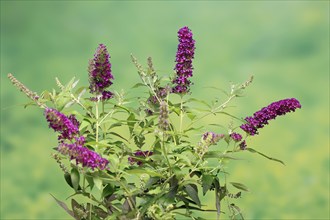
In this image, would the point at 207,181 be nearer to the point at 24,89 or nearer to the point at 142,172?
the point at 142,172

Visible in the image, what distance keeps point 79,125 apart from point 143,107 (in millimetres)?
209

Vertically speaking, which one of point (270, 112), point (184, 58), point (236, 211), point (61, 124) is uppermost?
point (184, 58)

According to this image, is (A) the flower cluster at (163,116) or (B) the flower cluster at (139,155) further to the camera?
(B) the flower cluster at (139,155)

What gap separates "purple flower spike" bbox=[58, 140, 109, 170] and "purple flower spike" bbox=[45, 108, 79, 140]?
36 mm

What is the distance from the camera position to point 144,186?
1681 millimetres

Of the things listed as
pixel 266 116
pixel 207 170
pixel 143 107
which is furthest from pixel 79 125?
pixel 266 116

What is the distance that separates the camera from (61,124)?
59.1 inches

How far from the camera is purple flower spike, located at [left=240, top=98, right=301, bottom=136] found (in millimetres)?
1694

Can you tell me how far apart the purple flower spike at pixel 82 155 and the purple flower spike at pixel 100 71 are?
0.77 feet

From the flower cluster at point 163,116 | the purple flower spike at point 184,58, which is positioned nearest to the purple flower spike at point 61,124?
the flower cluster at point 163,116

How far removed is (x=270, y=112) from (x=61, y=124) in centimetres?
55

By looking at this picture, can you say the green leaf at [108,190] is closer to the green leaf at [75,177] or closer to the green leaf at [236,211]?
the green leaf at [75,177]

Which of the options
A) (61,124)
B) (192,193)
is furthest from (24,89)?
(192,193)

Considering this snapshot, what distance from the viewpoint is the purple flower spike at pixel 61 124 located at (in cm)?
147
